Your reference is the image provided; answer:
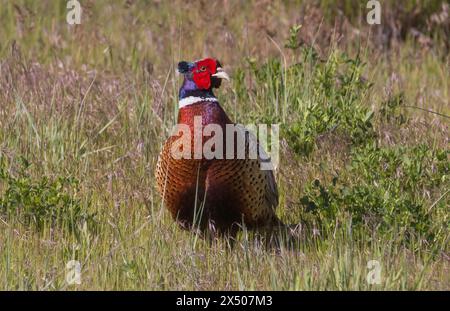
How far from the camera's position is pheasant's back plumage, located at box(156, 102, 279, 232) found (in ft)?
16.3

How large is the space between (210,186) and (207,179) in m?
0.03

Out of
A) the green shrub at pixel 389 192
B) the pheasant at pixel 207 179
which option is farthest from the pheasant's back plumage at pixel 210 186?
the green shrub at pixel 389 192

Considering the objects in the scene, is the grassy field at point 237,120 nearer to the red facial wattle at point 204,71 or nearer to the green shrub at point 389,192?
the green shrub at point 389,192

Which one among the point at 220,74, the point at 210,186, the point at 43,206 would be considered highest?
the point at 220,74

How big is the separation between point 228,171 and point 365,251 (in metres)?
0.71

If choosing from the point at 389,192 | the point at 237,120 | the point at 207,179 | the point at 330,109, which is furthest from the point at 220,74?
the point at 237,120

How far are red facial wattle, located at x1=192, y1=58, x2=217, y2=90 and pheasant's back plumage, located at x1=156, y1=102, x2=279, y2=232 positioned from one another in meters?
0.11

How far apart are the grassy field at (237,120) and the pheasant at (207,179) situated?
0.11 metres

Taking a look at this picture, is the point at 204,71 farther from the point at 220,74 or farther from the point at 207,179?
the point at 207,179

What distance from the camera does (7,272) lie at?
4574mm

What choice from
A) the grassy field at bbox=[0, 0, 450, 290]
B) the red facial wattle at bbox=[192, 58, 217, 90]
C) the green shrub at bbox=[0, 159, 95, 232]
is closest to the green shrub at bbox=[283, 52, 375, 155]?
the grassy field at bbox=[0, 0, 450, 290]

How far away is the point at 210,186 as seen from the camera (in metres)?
4.98

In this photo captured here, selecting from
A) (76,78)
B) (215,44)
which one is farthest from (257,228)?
(215,44)

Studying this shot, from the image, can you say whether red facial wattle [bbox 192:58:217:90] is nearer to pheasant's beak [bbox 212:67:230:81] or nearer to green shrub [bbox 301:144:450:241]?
pheasant's beak [bbox 212:67:230:81]
